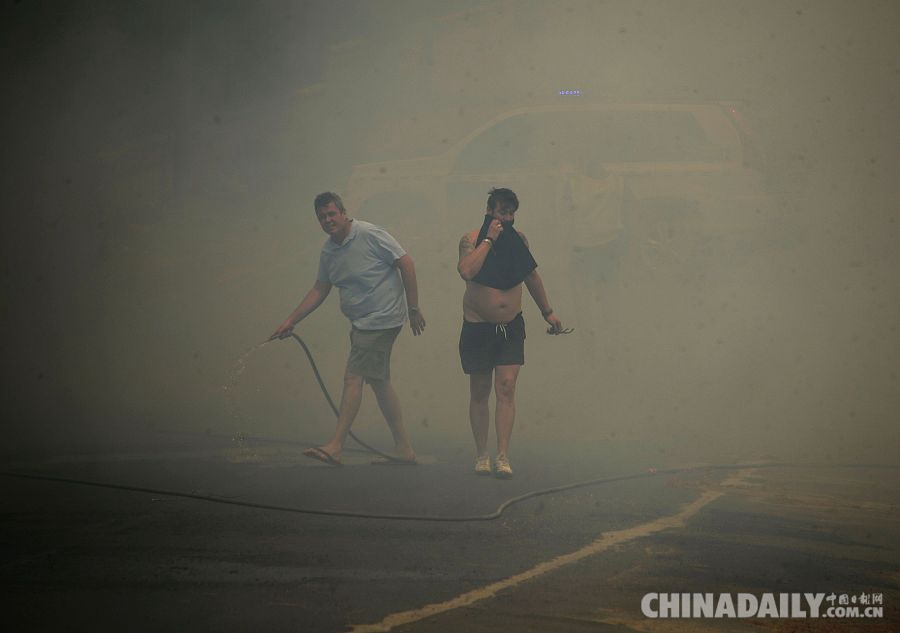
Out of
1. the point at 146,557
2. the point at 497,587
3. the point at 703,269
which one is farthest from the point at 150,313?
the point at 497,587

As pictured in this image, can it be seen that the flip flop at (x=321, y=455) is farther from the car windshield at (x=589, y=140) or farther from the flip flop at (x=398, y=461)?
the car windshield at (x=589, y=140)

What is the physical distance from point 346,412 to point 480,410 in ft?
2.76

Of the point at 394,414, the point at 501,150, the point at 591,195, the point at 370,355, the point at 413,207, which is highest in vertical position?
the point at 501,150

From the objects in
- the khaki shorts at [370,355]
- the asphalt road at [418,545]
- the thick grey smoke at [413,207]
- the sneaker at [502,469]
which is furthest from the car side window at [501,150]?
the sneaker at [502,469]

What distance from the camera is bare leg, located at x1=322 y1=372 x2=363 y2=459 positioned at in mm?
7664

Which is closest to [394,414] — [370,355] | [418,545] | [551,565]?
[370,355]

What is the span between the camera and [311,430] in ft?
31.3

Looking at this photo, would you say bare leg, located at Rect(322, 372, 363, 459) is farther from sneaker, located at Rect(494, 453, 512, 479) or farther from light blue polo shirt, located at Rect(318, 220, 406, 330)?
sneaker, located at Rect(494, 453, 512, 479)

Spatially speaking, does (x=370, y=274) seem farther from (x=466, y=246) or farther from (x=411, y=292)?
(x=466, y=246)

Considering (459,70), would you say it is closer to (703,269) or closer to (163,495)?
(703,269)

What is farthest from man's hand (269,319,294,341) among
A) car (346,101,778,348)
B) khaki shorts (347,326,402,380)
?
car (346,101,778,348)

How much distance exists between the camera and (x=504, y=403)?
7.48 m

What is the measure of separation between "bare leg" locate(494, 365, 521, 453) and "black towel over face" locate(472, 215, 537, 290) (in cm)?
53

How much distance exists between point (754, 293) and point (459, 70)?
443 centimetres
